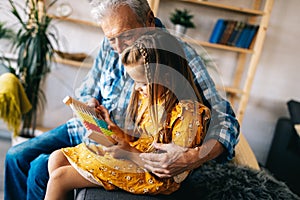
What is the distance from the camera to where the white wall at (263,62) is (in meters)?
2.30

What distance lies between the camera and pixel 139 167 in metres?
0.65

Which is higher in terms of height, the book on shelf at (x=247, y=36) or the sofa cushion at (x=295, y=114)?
the book on shelf at (x=247, y=36)

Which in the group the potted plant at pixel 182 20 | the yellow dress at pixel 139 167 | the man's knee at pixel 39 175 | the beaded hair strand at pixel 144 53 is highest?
the beaded hair strand at pixel 144 53

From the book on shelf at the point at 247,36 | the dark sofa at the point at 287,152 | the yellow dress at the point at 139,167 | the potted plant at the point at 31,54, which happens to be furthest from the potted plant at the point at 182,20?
the yellow dress at the point at 139,167

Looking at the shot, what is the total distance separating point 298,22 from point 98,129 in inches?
94.1

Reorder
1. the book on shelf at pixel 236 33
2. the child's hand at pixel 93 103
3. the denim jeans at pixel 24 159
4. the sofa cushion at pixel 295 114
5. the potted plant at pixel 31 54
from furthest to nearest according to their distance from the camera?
the book on shelf at pixel 236 33 → the sofa cushion at pixel 295 114 → the potted plant at pixel 31 54 → the denim jeans at pixel 24 159 → the child's hand at pixel 93 103

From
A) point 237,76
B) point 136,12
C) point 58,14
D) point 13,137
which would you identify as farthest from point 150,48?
point 237,76

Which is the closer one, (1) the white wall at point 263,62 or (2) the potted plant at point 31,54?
(2) the potted plant at point 31,54

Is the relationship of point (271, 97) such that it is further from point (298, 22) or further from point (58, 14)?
point (58, 14)

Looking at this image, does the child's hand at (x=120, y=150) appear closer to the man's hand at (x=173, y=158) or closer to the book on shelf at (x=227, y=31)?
the man's hand at (x=173, y=158)

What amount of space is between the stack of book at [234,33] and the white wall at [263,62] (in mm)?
154

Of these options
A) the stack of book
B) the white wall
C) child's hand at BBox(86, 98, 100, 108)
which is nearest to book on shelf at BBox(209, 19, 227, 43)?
the stack of book

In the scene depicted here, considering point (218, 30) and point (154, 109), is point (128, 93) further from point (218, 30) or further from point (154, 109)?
point (218, 30)

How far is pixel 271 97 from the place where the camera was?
8.52 feet
